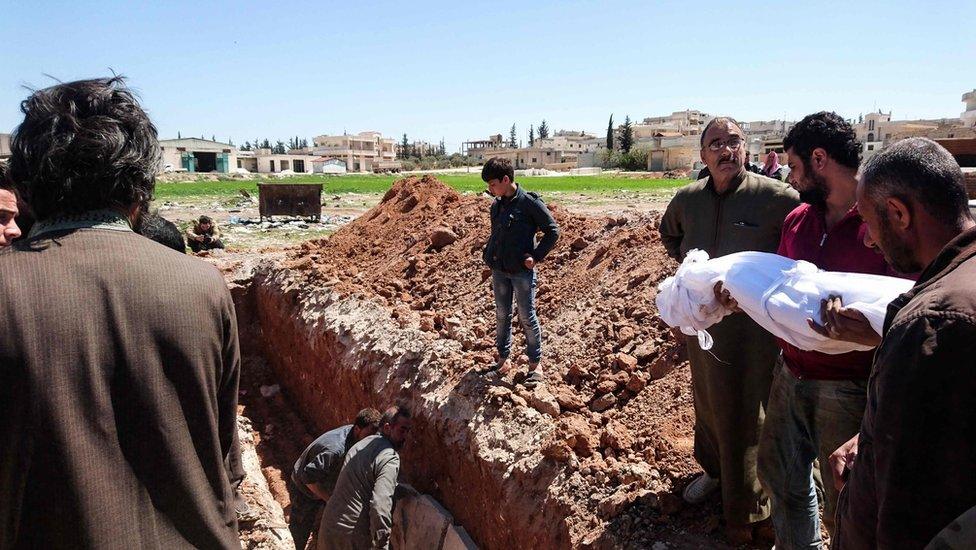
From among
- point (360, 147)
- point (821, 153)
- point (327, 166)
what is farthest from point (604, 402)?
point (360, 147)

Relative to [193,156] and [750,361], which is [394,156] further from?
[750,361]

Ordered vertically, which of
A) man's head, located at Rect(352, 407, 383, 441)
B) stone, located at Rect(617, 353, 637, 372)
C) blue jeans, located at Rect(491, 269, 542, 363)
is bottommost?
man's head, located at Rect(352, 407, 383, 441)

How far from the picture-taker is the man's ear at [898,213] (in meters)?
1.60

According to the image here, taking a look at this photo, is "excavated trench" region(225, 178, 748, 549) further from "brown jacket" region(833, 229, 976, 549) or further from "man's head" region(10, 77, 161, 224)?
"man's head" region(10, 77, 161, 224)

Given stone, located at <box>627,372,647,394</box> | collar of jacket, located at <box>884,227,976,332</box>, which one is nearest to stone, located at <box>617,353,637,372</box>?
stone, located at <box>627,372,647,394</box>

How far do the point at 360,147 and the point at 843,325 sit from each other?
101 metres

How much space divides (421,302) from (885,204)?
6.54 metres

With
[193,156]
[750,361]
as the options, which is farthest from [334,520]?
[193,156]

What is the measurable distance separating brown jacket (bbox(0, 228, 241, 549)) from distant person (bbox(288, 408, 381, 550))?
3258mm

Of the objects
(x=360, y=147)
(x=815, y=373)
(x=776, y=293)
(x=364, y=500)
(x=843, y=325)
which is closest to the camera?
(x=843, y=325)

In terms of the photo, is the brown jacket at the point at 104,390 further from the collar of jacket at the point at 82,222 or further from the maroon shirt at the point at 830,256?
the maroon shirt at the point at 830,256

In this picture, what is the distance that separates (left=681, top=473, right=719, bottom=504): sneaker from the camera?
138 inches

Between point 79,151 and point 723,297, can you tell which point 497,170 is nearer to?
point 723,297

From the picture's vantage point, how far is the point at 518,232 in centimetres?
513
